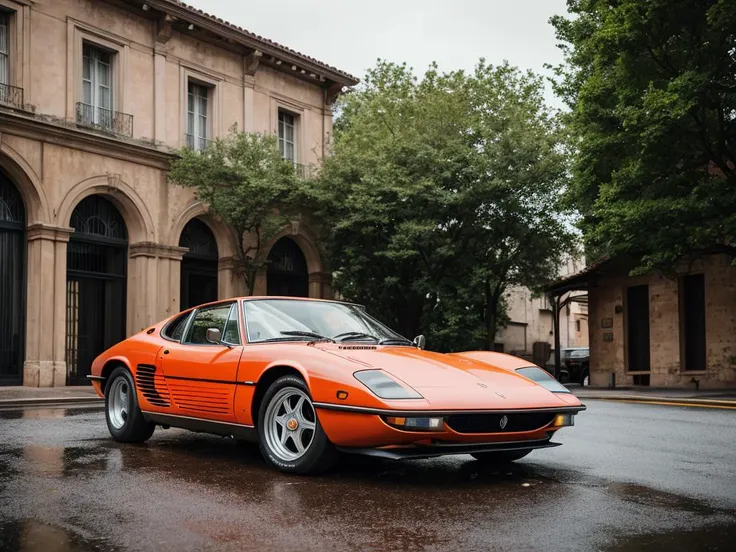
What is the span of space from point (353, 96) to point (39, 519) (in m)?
33.3

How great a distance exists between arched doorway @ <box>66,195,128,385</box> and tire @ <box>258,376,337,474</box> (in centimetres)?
1759

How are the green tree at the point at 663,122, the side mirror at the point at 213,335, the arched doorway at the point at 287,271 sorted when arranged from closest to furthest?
the side mirror at the point at 213,335
the green tree at the point at 663,122
the arched doorway at the point at 287,271

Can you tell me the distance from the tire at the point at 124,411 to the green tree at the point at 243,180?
16.1m

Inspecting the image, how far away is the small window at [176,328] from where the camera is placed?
25.1 feet

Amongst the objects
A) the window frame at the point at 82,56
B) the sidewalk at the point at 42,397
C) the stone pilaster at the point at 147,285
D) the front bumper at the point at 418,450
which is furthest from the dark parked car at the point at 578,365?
the front bumper at the point at 418,450

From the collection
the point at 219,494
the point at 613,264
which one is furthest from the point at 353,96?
the point at 219,494

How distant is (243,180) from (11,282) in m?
6.75

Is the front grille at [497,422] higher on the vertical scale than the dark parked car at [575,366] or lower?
higher

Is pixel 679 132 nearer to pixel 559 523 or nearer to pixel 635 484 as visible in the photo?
pixel 635 484

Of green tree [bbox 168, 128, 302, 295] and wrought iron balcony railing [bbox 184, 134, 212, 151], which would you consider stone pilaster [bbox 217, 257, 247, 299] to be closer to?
green tree [bbox 168, 128, 302, 295]

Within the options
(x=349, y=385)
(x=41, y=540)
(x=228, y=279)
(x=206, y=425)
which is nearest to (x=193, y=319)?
(x=206, y=425)

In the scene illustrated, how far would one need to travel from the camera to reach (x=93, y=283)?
76.7 ft

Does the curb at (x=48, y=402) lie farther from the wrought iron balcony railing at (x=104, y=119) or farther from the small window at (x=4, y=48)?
the small window at (x=4, y=48)

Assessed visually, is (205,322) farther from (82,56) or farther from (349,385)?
(82,56)
